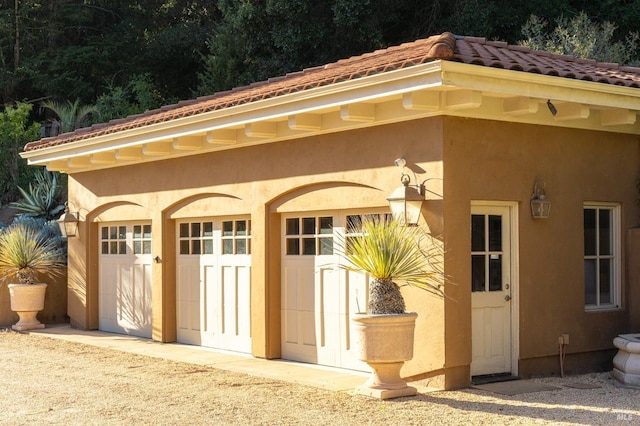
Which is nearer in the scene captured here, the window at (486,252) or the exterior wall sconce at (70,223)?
the window at (486,252)

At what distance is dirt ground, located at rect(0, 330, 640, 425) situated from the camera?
319 inches

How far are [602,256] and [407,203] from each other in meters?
3.06

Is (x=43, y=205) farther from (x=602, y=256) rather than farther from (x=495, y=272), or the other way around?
(x=602, y=256)

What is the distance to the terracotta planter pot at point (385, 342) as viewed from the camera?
28.6 feet

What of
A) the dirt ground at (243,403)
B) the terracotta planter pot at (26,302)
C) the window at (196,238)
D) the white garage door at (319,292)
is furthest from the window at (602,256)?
the terracotta planter pot at (26,302)

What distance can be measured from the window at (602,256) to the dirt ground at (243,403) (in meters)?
1.00

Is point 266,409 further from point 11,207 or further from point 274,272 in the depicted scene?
point 11,207

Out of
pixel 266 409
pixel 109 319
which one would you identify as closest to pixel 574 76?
pixel 266 409

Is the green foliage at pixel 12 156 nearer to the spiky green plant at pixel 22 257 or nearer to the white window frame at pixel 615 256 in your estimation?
the spiky green plant at pixel 22 257

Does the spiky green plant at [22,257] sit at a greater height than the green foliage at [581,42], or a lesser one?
lesser

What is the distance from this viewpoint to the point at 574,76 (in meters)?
9.42

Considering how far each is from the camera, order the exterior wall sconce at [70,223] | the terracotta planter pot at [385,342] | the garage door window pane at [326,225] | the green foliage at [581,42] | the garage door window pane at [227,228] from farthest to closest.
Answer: the green foliage at [581,42] → the exterior wall sconce at [70,223] → the garage door window pane at [227,228] → the garage door window pane at [326,225] → the terracotta planter pot at [385,342]

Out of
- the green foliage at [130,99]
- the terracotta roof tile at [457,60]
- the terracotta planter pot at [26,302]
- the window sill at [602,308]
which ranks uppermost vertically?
the green foliage at [130,99]

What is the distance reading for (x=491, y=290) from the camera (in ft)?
33.1
